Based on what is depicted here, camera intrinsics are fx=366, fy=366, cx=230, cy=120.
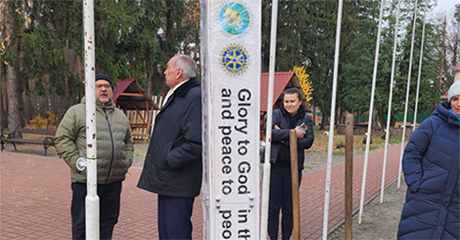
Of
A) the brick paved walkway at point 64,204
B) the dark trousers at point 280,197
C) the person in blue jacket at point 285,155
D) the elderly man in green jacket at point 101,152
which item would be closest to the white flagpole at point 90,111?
the elderly man in green jacket at point 101,152

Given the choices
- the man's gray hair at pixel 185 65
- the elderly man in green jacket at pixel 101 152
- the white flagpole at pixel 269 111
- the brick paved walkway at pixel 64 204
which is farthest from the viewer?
the brick paved walkway at pixel 64 204

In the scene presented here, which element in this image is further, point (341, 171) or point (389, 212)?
point (341, 171)

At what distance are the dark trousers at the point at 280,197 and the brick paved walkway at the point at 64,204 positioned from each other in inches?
28.7

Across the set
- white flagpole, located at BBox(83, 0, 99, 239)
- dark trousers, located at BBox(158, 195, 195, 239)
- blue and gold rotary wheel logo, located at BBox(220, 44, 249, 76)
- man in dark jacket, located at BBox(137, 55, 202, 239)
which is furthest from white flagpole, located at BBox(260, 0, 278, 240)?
white flagpole, located at BBox(83, 0, 99, 239)

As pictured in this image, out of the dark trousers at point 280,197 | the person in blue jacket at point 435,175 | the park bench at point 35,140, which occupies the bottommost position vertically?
the park bench at point 35,140

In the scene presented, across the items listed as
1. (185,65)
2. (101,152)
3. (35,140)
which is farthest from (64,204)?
(35,140)

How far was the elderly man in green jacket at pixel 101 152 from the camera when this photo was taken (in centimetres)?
299

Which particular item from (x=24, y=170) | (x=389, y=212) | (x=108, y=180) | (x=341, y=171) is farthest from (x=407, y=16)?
(x=108, y=180)

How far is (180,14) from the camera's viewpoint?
72.5 feet

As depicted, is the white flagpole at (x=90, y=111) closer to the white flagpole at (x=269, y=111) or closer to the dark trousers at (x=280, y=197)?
the white flagpole at (x=269, y=111)

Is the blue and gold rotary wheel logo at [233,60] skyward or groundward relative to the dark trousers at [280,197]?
skyward

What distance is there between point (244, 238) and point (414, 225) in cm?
143

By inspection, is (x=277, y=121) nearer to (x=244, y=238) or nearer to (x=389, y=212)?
(x=244, y=238)

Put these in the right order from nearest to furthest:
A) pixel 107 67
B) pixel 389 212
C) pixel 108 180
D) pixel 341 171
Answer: pixel 108 180
pixel 389 212
pixel 341 171
pixel 107 67
